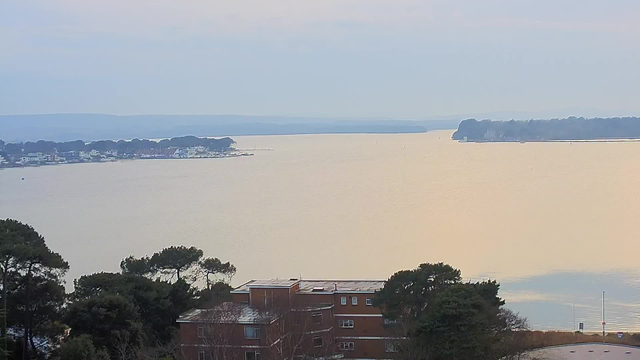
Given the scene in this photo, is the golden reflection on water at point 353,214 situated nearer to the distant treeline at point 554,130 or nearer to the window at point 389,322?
the window at point 389,322

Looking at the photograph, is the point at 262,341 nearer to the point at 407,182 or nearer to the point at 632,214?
the point at 632,214

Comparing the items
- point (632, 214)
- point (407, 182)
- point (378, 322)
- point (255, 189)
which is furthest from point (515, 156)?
point (378, 322)

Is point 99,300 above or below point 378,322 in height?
above

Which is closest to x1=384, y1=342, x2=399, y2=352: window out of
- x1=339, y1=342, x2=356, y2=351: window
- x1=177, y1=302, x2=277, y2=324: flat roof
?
x1=339, y1=342, x2=356, y2=351: window

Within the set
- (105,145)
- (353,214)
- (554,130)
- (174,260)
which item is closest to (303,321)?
(174,260)

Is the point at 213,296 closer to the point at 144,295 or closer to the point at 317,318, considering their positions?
the point at 144,295

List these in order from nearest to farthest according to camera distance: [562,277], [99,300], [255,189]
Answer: [99,300] → [562,277] → [255,189]

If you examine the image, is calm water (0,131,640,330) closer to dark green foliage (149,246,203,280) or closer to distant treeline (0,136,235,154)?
dark green foliage (149,246,203,280)
